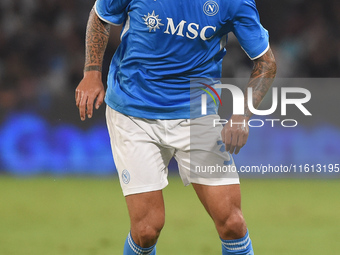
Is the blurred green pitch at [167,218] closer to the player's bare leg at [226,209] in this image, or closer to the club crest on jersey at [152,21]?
the player's bare leg at [226,209]

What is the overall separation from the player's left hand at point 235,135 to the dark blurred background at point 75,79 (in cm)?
391

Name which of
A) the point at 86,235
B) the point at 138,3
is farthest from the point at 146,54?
the point at 86,235

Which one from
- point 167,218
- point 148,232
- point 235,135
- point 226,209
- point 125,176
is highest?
point 235,135

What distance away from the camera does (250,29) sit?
313cm

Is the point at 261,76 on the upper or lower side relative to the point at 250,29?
lower

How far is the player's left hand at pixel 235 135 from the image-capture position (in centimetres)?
305

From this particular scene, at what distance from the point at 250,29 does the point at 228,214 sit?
926mm

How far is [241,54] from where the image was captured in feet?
26.4

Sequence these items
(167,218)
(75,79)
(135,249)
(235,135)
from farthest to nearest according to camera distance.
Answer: (75,79)
(167,218)
(135,249)
(235,135)

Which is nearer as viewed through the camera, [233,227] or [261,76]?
[233,227]

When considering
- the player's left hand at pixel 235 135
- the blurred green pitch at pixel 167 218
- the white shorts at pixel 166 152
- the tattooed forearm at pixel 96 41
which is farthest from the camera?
the blurred green pitch at pixel 167 218

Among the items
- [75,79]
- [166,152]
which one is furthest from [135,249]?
[75,79]

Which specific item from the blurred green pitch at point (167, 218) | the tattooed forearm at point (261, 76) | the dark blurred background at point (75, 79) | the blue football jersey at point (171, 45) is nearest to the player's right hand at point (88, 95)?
the blue football jersey at point (171, 45)

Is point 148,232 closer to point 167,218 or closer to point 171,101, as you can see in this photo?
point 171,101
